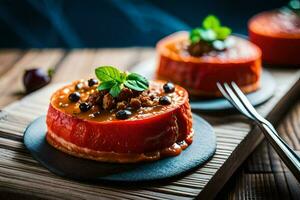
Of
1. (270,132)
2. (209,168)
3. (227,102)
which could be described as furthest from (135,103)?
(227,102)

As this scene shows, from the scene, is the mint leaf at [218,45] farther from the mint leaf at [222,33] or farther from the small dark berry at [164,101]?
the small dark berry at [164,101]

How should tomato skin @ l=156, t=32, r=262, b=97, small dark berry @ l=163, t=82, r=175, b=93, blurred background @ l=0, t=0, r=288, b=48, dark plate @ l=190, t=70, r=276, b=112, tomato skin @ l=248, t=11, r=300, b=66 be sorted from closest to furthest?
small dark berry @ l=163, t=82, r=175, b=93, dark plate @ l=190, t=70, r=276, b=112, tomato skin @ l=156, t=32, r=262, b=97, tomato skin @ l=248, t=11, r=300, b=66, blurred background @ l=0, t=0, r=288, b=48

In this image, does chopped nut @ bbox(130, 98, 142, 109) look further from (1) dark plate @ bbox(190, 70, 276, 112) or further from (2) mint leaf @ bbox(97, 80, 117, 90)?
(1) dark plate @ bbox(190, 70, 276, 112)

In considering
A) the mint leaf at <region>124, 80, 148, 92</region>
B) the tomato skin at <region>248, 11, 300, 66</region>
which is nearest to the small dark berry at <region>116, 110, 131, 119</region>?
the mint leaf at <region>124, 80, 148, 92</region>

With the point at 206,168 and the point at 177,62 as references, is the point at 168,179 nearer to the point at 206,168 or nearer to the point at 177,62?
the point at 206,168

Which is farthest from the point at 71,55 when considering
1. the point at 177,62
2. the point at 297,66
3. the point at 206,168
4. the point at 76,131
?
the point at 206,168

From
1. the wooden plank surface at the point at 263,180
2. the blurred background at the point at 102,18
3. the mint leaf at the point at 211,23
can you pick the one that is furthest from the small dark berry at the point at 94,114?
the blurred background at the point at 102,18
